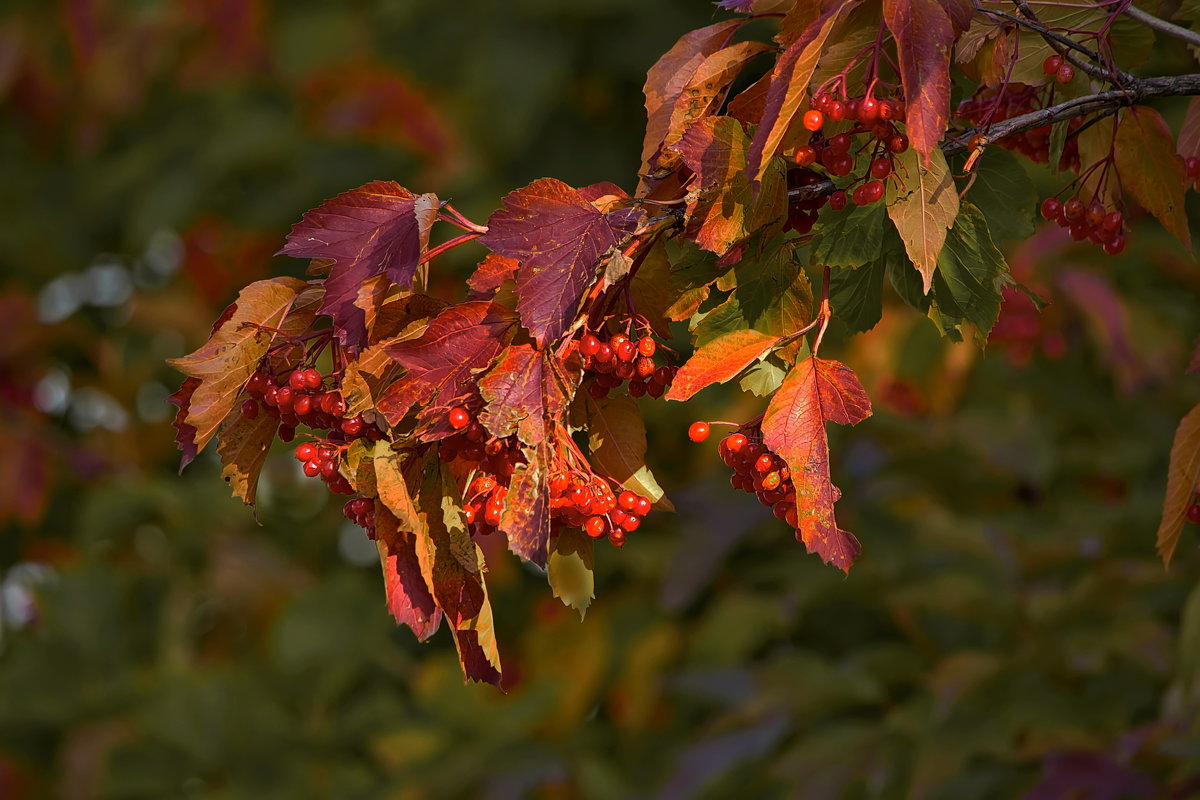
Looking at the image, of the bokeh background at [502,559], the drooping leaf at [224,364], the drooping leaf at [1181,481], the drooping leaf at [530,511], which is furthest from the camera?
the bokeh background at [502,559]

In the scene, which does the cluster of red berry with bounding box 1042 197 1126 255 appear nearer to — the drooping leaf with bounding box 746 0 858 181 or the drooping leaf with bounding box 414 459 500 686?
the drooping leaf with bounding box 746 0 858 181

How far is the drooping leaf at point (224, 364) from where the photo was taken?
0.81 m

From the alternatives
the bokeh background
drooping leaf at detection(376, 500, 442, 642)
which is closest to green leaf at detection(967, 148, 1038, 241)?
drooping leaf at detection(376, 500, 442, 642)

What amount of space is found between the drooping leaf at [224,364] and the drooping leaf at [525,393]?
0.55 ft

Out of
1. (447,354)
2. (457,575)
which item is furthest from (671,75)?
(457,575)

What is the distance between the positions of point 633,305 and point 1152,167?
41cm

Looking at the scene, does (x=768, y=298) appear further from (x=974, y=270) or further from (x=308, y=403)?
(x=308, y=403)

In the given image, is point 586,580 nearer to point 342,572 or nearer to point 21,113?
point 342,572

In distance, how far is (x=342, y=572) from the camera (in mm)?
2832

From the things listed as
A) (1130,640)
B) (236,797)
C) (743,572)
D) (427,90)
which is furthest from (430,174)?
(1130,640)

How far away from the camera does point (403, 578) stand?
806 mm

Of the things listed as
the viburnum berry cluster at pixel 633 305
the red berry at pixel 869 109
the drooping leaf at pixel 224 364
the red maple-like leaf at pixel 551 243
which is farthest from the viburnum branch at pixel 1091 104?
the drooping leaf at pixel 224 364

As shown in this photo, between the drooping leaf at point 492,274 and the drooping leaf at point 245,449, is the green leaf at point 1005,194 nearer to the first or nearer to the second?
the drooping leaf at point 492,274

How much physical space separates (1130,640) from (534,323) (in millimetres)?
1383
